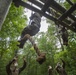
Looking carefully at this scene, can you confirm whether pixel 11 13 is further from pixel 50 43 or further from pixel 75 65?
pixel 50 43

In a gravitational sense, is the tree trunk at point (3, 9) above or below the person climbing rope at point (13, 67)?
above

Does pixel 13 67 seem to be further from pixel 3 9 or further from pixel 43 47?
pixel 43 47

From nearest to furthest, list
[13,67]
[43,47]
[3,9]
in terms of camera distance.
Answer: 1. [3,9]
2. [13,67]
3. [43,47]

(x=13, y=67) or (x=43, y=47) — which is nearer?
(x=13, y=67)

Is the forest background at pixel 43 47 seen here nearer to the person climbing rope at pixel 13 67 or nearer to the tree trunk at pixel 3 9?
the person climbing rope at pixel 13 67

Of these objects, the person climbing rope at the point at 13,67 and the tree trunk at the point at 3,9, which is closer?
the tree trunk at the point at 3,9

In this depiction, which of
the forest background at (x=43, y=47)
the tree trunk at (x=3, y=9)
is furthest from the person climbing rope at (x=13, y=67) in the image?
the tree trunk at (x=3, y=9)

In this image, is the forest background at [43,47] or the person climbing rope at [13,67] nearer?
the person climbing rope at [13,67]

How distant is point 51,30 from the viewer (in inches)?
598

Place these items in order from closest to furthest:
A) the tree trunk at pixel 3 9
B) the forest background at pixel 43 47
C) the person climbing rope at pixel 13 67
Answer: the tree trunk at pixel 3 9, the person climbing rope at pixel 13 67, the forest background at pixel 43 47

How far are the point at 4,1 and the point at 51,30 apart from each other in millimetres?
13436

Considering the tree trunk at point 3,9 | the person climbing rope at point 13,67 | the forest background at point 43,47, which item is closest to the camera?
the tree trunk at point 3,9

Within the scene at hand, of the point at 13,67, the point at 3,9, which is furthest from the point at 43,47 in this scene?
the point at 3,9

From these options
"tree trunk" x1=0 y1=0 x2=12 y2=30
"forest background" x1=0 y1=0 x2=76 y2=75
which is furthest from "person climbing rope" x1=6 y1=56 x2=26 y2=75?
"tree trunk" x1=0 y1=0 x2=12 y2=30
